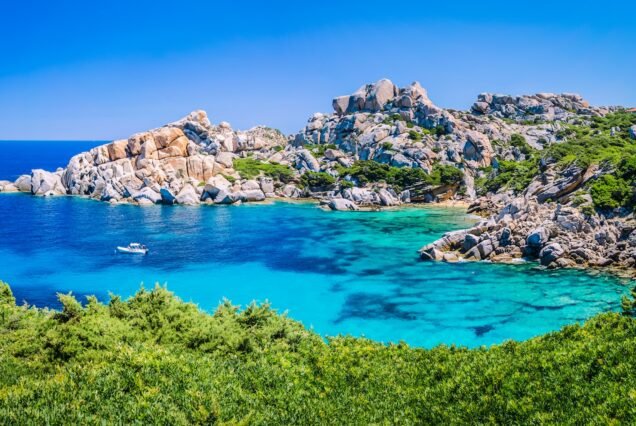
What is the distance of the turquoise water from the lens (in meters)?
38.5

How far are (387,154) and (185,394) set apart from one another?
110 meters

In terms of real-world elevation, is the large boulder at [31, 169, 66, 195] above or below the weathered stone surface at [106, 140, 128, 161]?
below

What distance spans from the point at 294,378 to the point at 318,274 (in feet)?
128

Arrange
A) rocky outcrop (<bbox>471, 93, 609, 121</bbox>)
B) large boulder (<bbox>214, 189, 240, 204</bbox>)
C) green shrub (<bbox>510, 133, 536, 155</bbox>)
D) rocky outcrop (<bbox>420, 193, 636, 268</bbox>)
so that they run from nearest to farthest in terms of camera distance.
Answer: rocky outcrop (<bbox>420, 193, 636, 268</bbox>) → large boulder (<bbox>214, 189, 240, 204</bbox>) → green shrub (<bbox>510, 133, 536, 155</bbox>) → rocky outcrop (<bbox>471, 93, 609, 121</bbox>)

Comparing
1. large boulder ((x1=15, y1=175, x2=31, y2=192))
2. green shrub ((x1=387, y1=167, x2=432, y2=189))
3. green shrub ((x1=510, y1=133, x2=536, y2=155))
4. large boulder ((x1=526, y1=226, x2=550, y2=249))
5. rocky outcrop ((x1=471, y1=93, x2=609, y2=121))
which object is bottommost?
large boulder ((x1=526, y1=226, x2=550, y2=249))

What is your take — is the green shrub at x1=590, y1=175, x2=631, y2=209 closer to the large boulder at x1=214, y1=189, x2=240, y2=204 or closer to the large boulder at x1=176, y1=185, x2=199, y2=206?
the large boulder at x1=214, y1=189, x2=240, y2=204

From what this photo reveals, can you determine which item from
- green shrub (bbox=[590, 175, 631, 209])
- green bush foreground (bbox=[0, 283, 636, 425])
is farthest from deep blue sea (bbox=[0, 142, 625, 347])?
green bush foreground (bbox=[0, 283, 636, 425])

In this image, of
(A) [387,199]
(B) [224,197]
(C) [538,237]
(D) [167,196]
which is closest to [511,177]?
(A) [387,199]

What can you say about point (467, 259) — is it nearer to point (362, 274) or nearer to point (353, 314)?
point (362, 274)

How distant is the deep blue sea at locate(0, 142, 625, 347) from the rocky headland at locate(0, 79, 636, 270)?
22.4ft

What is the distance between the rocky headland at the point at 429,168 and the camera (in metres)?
55.8

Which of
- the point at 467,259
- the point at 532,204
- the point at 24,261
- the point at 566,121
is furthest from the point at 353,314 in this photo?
the point at 566,121

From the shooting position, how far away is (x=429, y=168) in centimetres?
11119

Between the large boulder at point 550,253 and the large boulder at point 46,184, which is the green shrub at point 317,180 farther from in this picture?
the large boulder at point 550,253
